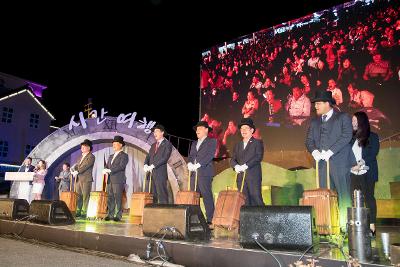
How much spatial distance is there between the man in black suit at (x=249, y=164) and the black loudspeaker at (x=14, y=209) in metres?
3.84

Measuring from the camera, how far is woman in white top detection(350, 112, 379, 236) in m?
5.02

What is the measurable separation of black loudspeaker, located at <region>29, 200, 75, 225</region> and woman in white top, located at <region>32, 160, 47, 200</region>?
13.4 feet

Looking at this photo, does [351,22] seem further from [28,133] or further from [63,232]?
[28,133]

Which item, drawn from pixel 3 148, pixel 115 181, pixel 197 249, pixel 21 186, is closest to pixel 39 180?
pixel 21 186

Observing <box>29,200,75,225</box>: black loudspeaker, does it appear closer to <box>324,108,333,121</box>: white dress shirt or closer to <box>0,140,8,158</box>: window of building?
<box>324,108,333,121</box>: white dress shirt

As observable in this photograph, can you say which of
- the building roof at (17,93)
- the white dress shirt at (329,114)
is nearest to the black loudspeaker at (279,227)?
the white dress shirt at (329,114)

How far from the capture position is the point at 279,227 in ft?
10.8

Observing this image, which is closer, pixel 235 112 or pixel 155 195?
pixel 155 195

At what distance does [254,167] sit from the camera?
223 inches

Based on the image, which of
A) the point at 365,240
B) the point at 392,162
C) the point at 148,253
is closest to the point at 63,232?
the point at 148,253

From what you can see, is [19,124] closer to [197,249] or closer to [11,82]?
[11,82]

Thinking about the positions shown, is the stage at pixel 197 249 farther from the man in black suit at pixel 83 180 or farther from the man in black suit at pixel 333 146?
the man in black suit at pixel 83 180

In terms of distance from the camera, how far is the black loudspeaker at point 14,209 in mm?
6254

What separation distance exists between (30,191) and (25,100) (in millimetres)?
20011
